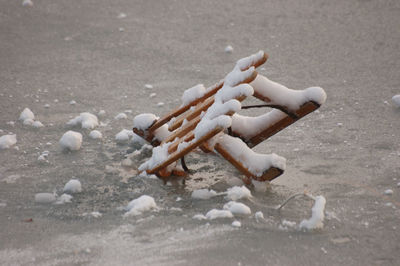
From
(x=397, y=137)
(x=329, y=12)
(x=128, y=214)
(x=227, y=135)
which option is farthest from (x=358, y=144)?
(x=329, y=12)

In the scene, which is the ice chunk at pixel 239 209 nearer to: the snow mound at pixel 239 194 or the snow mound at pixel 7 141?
the snow mound at pixel 239 194

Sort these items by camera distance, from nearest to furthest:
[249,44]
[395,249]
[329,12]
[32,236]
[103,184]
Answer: [395,249] < [32,236] < [103,184] < [249,44] < [329,12]

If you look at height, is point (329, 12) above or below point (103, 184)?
above

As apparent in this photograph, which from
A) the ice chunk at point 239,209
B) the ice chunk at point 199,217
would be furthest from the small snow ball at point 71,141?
the ice chunk at point 239,209

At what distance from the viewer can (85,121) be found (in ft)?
12.5

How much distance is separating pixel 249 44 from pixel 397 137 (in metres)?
2.08

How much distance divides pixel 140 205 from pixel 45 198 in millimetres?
568

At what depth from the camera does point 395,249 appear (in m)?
2.37

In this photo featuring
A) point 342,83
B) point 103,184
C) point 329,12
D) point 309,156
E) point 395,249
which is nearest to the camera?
point 395,249

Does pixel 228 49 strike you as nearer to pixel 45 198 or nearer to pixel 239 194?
pixel 239 194

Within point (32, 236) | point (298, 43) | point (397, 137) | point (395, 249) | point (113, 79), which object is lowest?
point (395, 249)

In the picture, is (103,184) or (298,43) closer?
(103,184)

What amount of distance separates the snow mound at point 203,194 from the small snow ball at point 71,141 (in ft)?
3.34

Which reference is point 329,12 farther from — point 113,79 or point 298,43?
point 113,79
